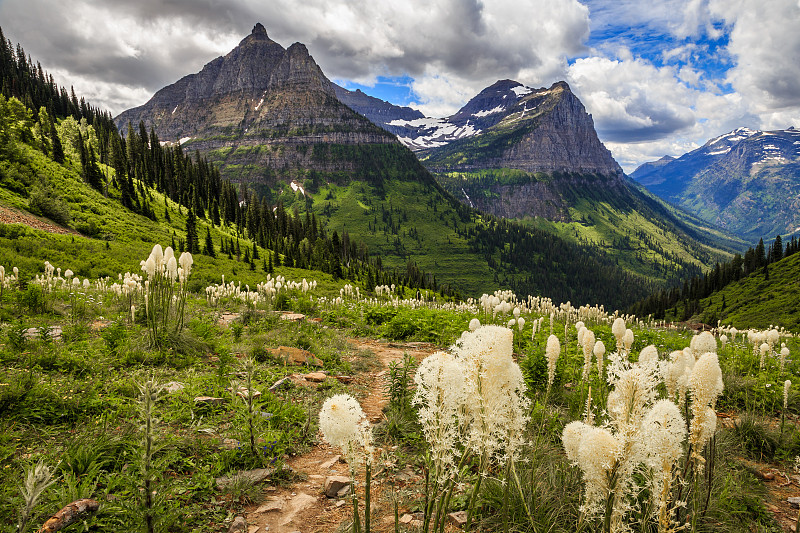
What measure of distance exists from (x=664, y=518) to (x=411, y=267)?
10554 cm

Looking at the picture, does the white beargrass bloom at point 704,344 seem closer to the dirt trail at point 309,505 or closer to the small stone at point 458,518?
the small stone at point 458,518

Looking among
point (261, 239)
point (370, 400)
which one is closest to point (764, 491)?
point (370, 400)

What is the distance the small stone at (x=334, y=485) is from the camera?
5395 millimetres

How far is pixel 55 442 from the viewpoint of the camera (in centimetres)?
521

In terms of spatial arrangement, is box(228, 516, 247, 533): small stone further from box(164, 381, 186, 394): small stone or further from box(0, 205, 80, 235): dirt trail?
box(0, 205, 80, 235): dirt trail

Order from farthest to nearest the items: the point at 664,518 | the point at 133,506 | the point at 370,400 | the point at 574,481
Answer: the point at 370,400, the point at 574,481, the point at 133,506, the point at 664,518

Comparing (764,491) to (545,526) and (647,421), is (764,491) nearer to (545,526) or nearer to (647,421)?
(545,526)

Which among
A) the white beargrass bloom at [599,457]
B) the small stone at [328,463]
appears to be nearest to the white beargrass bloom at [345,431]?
the white beargrass bloom at [599,457]

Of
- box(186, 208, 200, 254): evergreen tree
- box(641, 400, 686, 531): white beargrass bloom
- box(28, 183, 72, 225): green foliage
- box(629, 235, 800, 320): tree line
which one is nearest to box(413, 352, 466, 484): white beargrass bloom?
box(641, 400, 686, 531): white beargrass bloom

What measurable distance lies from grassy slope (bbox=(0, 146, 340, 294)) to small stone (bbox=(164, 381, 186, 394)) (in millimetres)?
17933

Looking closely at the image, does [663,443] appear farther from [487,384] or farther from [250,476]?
[250,476]

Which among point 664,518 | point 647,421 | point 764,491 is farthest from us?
point 764,491

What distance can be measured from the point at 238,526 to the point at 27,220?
46.0 m

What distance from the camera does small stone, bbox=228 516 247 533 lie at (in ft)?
14.7
